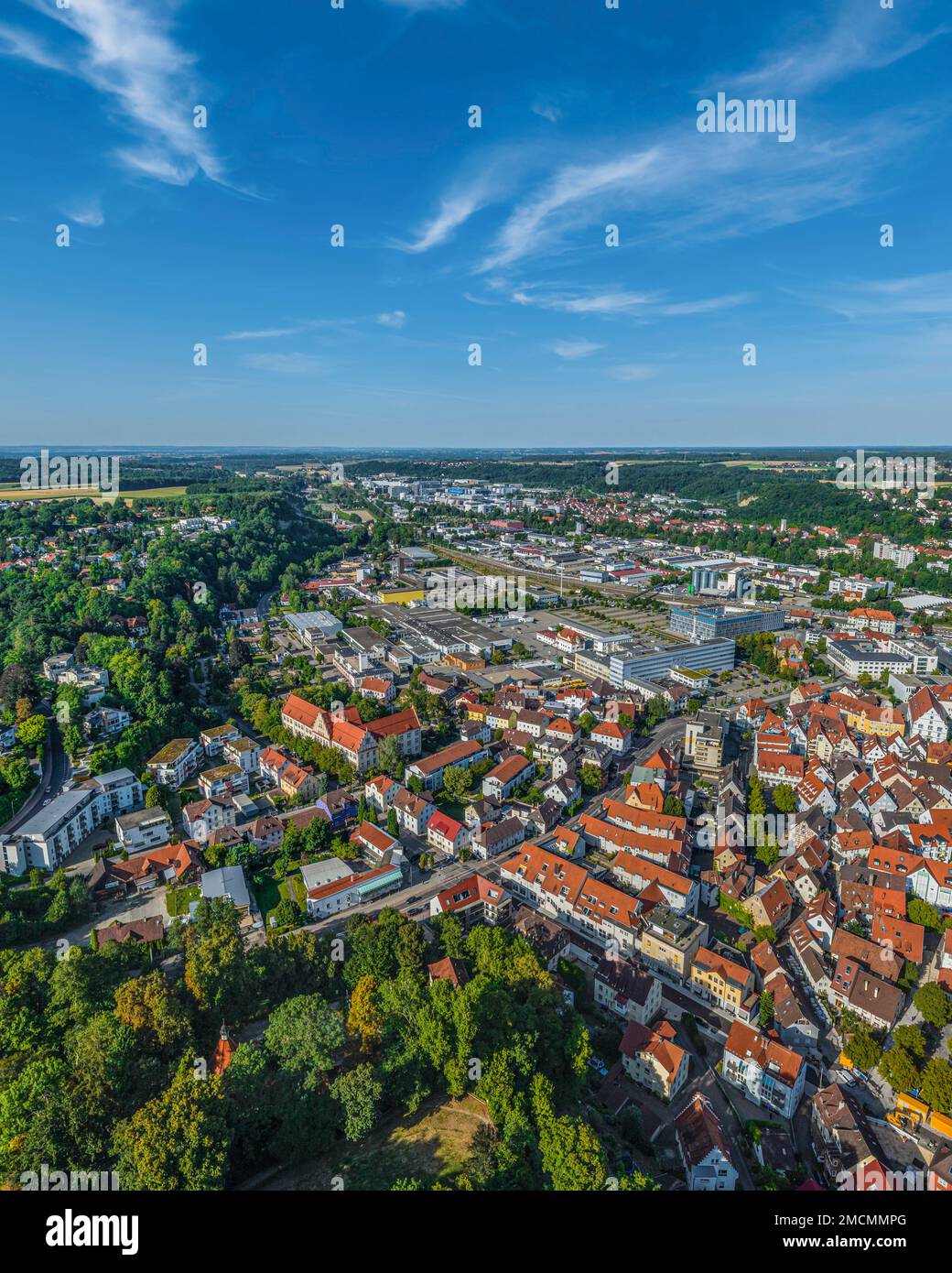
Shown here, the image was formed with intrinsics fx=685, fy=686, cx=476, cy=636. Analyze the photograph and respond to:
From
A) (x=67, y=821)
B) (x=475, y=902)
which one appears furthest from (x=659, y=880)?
(x=67, y=821)

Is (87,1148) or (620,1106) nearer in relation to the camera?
(87,1148)

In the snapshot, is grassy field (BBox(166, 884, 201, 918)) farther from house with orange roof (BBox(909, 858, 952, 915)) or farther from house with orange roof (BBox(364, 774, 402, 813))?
house with orange roof (BBox(909, 858, 952, 915))

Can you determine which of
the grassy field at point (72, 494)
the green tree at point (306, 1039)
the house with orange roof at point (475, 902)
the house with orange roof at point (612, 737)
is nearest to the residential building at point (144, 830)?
the house with orange roof at point (475, 902)

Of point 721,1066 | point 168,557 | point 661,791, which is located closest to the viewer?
point 721,1066

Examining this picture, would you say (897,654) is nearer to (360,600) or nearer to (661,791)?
(661,791)

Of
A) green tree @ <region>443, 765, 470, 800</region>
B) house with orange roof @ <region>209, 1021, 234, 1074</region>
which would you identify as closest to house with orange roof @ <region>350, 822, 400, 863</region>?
green tree @ <region>443, 765, 470, 800</region>
